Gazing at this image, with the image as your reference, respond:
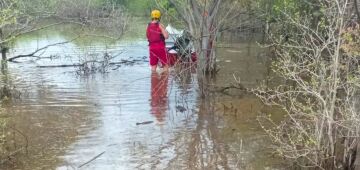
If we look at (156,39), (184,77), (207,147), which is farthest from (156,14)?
(207,147)

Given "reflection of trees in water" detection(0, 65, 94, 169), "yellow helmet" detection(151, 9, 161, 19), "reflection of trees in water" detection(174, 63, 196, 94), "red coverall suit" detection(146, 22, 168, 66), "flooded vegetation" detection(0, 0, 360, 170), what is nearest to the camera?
"flooded vegetation" detection(0, 0, 360, 170)

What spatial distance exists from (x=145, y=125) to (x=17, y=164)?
8.54ft

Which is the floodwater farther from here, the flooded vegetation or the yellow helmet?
the yellow helmet

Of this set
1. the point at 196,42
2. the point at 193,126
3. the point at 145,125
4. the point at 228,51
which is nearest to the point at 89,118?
the point at 145,125

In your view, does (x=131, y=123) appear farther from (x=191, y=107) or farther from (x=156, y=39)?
(x=156, y=39)

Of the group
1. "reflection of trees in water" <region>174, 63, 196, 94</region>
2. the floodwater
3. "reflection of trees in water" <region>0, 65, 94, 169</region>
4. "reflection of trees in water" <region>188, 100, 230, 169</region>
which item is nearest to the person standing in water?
the floodwater

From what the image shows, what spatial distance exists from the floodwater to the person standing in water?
0.56 metres

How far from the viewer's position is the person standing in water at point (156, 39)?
14349 millimetres

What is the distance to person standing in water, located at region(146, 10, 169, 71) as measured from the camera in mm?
14349

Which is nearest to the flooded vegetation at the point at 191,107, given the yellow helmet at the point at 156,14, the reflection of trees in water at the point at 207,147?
the reflection of trees in water at the point at 207,147

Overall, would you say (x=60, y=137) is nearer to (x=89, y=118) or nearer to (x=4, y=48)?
(x=89, y=118)

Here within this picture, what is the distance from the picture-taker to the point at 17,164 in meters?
7.07

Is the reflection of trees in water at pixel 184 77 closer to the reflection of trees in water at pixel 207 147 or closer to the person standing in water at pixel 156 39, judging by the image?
the person standing in water at pixel 156 39

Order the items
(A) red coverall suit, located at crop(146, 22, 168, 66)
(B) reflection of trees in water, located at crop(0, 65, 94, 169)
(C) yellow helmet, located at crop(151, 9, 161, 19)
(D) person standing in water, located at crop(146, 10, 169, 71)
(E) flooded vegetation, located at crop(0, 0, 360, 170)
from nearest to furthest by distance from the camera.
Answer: (E) flooded vegetation, located at crop(0, 0, 360, 170) < (B) reflection of trees in water, located at crop(0, 65, 94, 169) < (C) yellow helmet, located at crop(151, 9, 161, 19) < (D) person standing in water, located at crop(146, 10, 169, 71) < (A) red coverall suit, located at crop(146, 22, 168, 66)
